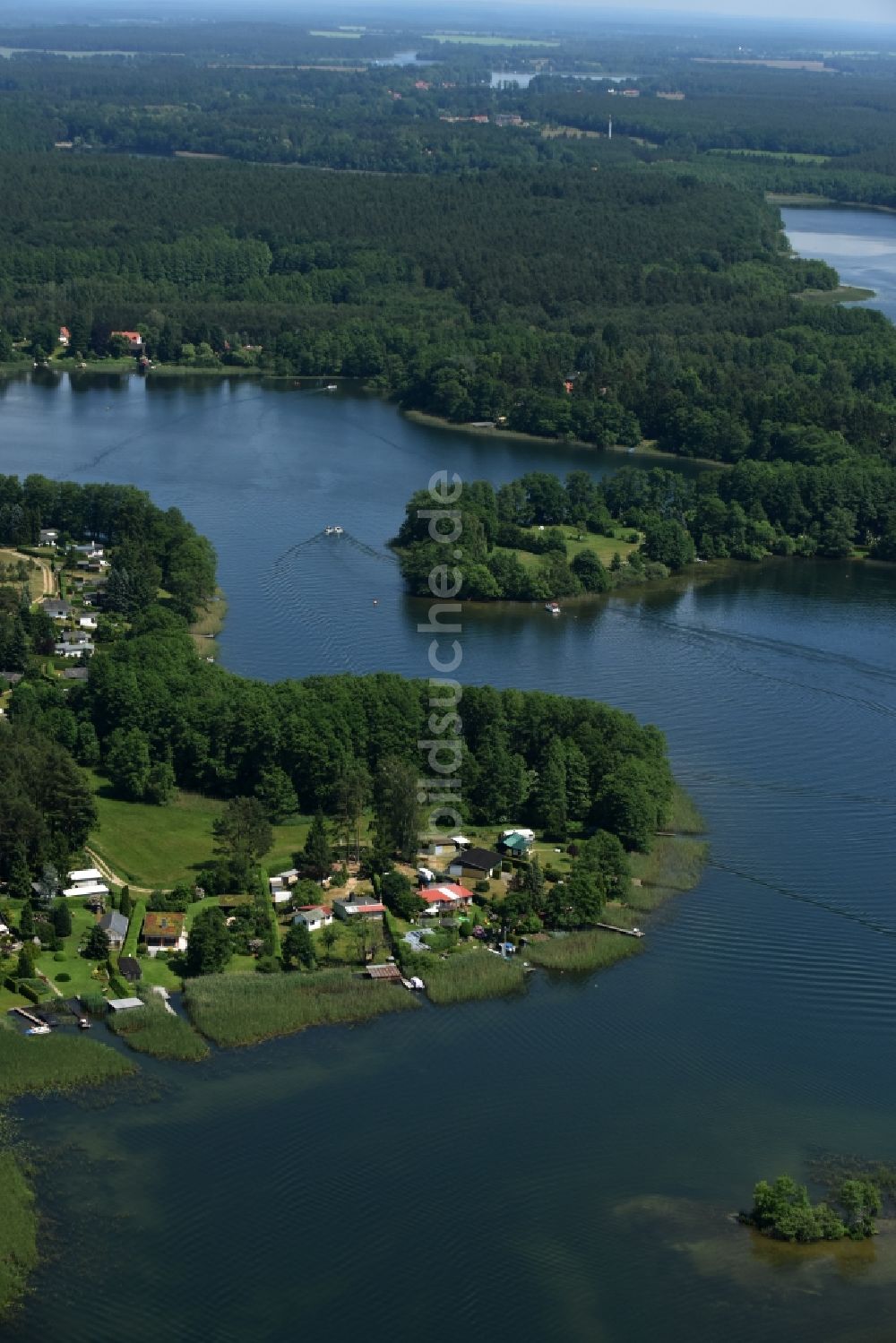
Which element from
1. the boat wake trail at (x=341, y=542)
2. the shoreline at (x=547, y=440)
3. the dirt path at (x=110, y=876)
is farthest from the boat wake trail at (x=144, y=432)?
the dirt path at (x=110, y=876)

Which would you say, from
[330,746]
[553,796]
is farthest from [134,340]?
[553,796]

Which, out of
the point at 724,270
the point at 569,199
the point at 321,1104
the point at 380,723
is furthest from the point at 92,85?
the point at 321,1104

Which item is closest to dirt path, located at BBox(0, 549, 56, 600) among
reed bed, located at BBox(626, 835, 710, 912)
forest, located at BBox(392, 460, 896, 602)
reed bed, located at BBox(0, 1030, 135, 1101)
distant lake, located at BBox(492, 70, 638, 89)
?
forest, located at BBox(392, 460, 896, 602)

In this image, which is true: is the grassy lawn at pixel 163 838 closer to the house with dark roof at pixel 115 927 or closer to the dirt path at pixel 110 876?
the dirt path at pixel 110 876

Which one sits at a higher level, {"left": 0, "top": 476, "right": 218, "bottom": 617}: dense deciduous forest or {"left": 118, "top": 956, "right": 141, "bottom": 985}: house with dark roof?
{"left": 0, "top": 476, "right": 218, "bottom": 617}: dense deciduous forest

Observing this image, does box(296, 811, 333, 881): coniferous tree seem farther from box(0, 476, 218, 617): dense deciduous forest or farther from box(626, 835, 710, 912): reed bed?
box(0, 476, 218, 617): dense deciduous forest

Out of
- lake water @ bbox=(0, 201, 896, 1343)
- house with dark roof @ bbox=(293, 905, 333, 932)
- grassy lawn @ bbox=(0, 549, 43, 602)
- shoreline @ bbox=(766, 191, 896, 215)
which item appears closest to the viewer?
lake water @ bbox=(0, 201, 896, 1343)

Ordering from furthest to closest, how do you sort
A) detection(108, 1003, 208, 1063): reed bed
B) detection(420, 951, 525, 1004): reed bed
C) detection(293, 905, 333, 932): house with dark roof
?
detection(293, 905, 333, 932): house with dark roof, detection(420, 951, 525, 1004): reed bed, detection(108, 1003, 208, 1063): reed bed

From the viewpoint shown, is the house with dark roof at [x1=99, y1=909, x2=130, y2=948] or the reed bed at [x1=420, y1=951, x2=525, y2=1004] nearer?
the reed bed at [x1=420, y1=951, x2=525, y2=1004]
